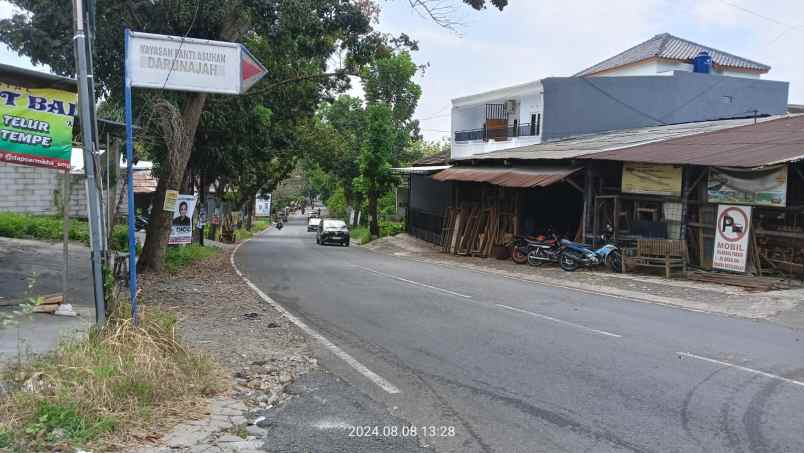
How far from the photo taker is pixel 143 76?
7098mm

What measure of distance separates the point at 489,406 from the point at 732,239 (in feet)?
42.6

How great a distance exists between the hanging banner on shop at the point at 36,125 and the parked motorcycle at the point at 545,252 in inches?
633

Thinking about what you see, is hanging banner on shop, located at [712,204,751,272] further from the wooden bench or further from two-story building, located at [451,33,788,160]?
two-story building, located at [451,33,788,160]

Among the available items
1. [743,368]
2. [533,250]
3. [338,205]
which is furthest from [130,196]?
[338,205]

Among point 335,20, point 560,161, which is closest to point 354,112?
point 560,161

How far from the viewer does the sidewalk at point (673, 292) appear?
13062mm

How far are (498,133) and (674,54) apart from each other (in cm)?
1195

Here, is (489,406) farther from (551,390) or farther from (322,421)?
(322,421)

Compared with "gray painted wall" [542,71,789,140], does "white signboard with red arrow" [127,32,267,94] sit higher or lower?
lower

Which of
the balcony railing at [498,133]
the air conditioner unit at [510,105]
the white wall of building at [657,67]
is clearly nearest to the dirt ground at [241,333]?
the balcony railing at [498,133]

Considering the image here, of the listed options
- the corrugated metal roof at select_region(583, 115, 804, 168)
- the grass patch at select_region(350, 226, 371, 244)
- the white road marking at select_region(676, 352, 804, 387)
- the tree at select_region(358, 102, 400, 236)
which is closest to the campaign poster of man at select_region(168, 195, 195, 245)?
the corrugated metal roof at select_region(583, 115, 804, 168)

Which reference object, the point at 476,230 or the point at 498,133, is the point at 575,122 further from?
the point at 476,230

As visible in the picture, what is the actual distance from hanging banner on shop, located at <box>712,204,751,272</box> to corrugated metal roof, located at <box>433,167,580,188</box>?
5029 mm

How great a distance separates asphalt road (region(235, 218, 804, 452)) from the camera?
17.9 ft
